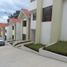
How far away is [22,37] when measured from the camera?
33.9 meters

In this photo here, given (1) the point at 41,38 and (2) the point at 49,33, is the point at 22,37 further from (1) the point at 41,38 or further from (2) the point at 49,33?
(2) the point at 49,33

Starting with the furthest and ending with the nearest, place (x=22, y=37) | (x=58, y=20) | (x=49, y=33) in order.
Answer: (x=22, y=37) < (x=49, y=33) < (x=58, y=20)

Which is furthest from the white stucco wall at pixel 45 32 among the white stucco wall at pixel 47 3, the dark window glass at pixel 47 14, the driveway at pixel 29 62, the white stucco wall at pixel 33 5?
the driveway at pixel 29 62

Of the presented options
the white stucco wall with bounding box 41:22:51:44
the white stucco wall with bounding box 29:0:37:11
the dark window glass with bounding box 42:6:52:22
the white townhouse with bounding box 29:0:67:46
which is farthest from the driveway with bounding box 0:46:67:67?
the white stucco wall with bounding box 29:0:37:11

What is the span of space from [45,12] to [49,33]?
323 cm

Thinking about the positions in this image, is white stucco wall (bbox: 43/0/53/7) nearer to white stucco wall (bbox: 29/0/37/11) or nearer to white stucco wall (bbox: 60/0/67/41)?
white stucco wall (bbox: 60/0/67/41)

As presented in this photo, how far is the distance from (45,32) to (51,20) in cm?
197

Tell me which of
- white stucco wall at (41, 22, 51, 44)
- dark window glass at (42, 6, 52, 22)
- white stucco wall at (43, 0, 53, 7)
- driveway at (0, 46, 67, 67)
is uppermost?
white stucco wall at (43, 0, 53, 7)

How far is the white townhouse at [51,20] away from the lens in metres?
17.5

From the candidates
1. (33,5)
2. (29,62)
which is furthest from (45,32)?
(29,62)

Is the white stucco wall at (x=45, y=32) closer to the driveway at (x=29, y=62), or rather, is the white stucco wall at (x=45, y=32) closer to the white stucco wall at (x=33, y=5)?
the white stucco wall at (x=33, y=5)

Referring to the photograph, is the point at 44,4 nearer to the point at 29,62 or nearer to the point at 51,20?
the point at 51,20

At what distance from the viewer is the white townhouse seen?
17531mm

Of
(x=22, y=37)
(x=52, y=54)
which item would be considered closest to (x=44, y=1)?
(x=52, y=54)
